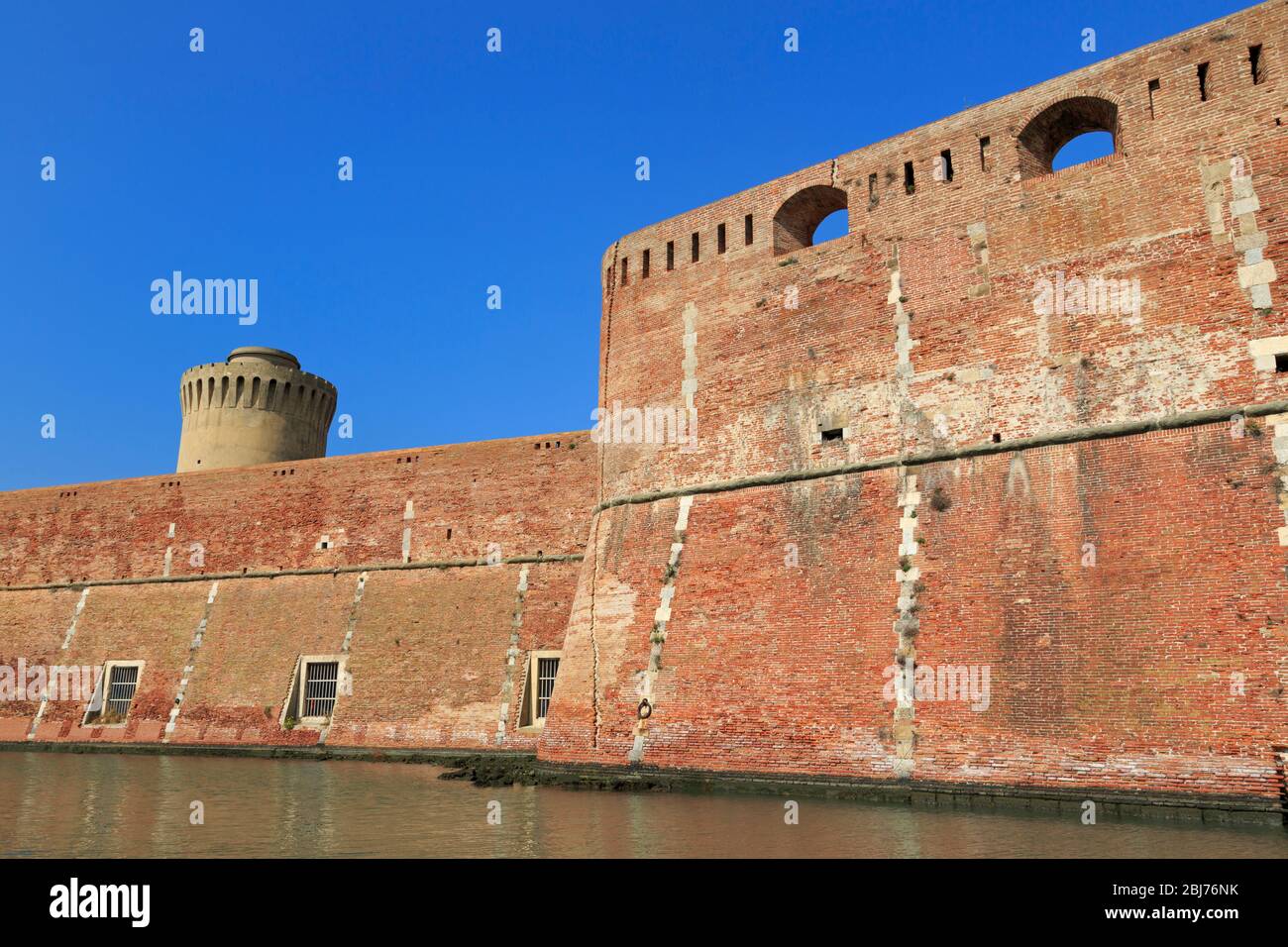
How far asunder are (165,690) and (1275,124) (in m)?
23.3

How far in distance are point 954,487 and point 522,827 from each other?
273 inches

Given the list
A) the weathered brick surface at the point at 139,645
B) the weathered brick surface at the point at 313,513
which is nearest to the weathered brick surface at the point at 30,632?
the weathered brick surface at the point at 139,645

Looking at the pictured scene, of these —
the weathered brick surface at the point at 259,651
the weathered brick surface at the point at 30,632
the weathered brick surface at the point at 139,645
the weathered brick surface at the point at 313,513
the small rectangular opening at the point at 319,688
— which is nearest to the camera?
the weathered brick surface at the point at 313,513

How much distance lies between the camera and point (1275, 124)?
11656 millimetres

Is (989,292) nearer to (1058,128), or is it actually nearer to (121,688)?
(1058,128)

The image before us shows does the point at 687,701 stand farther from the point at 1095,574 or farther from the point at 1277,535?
the point at 1277,535

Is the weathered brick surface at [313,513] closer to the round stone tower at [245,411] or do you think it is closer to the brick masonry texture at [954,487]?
the brick masonry texture at [954,487]

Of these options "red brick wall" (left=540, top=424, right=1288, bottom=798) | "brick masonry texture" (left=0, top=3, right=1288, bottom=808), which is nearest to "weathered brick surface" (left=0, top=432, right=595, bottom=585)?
"brick masonry texture" (left=0, top=3, right=1288, bottom=808)

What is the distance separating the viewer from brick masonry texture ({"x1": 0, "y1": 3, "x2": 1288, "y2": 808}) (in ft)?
35.2

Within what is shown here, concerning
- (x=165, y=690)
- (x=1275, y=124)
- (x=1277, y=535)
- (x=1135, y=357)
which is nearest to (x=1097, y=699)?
(x=1277, y=535)

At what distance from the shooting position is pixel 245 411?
34438 mm

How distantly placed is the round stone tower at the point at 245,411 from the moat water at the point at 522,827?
20.9 meters

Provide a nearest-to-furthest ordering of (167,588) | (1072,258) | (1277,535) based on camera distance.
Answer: (1277,535) → (1072,258) → (167,588)

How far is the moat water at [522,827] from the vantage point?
28.1 ft
